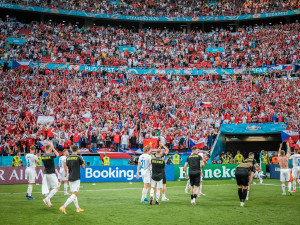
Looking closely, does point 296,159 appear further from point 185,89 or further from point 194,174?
point 185,89

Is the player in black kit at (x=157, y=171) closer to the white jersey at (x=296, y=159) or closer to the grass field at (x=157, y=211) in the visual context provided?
the grass field at (x=157, y=211)

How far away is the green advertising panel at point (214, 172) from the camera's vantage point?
2530 cm

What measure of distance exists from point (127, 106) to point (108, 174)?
12.1 meters

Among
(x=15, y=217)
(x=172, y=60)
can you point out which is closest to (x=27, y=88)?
(x=172, y=60)

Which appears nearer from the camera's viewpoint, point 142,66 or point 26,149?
point 26,149

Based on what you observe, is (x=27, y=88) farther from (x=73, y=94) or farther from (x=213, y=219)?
(x=213, y=219)

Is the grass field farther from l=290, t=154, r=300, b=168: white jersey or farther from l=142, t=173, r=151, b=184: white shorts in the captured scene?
l=290, t=154, r=300, b=168: white jersey

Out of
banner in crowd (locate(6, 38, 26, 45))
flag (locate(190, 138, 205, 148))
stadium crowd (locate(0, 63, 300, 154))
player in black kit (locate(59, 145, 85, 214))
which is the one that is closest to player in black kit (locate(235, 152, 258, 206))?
player in black kit (locate(59, 145, 85, 214))

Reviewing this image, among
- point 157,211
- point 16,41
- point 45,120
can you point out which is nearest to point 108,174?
point 45,120

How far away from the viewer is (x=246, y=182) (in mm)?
12492

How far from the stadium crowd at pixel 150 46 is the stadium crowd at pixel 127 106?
3.20m

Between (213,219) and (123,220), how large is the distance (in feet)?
8.71

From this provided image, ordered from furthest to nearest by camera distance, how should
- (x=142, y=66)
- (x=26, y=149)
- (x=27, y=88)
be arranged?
(x=142, y=66) → (x=27, y=88) → (x=26, y=149)

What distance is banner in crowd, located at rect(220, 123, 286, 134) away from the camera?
3177 centimetres
